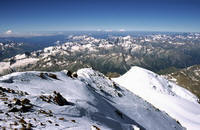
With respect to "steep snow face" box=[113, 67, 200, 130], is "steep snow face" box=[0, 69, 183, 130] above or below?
above

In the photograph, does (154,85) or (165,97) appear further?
(154,85)

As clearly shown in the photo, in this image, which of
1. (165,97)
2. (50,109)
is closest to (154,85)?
(165,97)

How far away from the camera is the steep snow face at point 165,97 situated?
48688mm

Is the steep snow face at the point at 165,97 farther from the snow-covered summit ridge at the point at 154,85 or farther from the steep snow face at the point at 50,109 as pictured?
the steep snow face at the point at 50,109

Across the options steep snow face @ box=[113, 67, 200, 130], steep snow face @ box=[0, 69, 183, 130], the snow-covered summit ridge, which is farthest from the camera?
the snow-covered summit ridge

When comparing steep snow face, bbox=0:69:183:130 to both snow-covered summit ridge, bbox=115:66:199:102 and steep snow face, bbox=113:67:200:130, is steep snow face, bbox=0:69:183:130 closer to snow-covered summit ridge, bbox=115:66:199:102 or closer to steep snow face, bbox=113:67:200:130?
steep snow face, bbox=113:67:200:130

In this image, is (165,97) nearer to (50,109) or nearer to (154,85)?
(154,85)

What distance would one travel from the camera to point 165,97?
6206 cm

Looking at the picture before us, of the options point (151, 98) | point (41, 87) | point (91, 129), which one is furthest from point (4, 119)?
point (151, 98)

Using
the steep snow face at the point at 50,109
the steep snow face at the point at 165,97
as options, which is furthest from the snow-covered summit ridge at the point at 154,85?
the steep snow face at the point at 50,109

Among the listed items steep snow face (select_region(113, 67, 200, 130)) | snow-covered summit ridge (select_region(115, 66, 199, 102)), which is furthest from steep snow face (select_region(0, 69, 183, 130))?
snow-covered summit ridge (select_region(115, 66, 199, 102))

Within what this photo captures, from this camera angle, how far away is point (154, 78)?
7981 centimetres

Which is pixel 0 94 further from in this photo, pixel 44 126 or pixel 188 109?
pixel 188 109

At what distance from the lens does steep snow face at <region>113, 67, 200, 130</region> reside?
48688 millimetres
